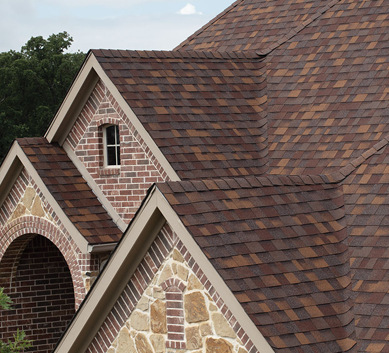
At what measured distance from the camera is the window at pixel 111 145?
13.5 meters

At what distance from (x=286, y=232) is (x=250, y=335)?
1.78 m

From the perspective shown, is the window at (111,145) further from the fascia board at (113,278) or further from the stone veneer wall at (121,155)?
the fascia board at (113,278)

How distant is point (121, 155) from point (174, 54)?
222cm

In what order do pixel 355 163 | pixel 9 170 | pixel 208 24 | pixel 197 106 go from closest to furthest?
pixel 355 163
pixel 197 106
pixel 9 170
pixel 208 24

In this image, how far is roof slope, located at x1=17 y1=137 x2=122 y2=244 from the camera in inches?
506

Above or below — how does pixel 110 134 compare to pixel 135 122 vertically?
above

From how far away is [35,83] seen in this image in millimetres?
54219

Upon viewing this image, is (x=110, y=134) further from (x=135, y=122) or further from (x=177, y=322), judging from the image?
(x=177, y=322)

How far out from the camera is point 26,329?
48.9 feet

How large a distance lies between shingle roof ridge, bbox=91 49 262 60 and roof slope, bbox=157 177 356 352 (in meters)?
4.51

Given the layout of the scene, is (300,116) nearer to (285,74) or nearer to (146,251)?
(285,74)

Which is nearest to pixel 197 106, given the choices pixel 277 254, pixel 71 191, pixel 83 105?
pixel 83 105

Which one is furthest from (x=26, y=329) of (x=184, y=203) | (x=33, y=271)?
(x=184, y=203)

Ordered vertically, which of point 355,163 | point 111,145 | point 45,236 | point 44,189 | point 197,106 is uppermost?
point 111,145
